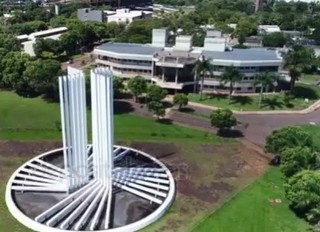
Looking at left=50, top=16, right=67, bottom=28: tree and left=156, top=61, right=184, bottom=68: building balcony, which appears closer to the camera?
left=156, top=61, right=184, bottom=68: building balcony

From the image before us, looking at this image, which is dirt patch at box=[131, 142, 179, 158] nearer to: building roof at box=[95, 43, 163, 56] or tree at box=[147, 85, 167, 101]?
tree at box=[147, 85, 167, 101]

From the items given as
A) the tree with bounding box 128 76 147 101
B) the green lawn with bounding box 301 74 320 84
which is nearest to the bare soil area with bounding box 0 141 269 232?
the tree with bounding box 128 76 147 101

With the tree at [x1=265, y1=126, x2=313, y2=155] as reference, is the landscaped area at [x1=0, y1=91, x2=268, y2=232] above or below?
below

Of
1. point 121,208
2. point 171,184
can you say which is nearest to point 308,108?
point 171,184

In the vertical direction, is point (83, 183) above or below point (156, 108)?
below

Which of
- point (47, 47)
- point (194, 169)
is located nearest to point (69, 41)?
point (47, 47)

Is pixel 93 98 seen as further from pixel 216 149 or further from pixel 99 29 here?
pixel 99 29

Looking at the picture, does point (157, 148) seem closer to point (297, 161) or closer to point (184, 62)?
point (297, 161)
